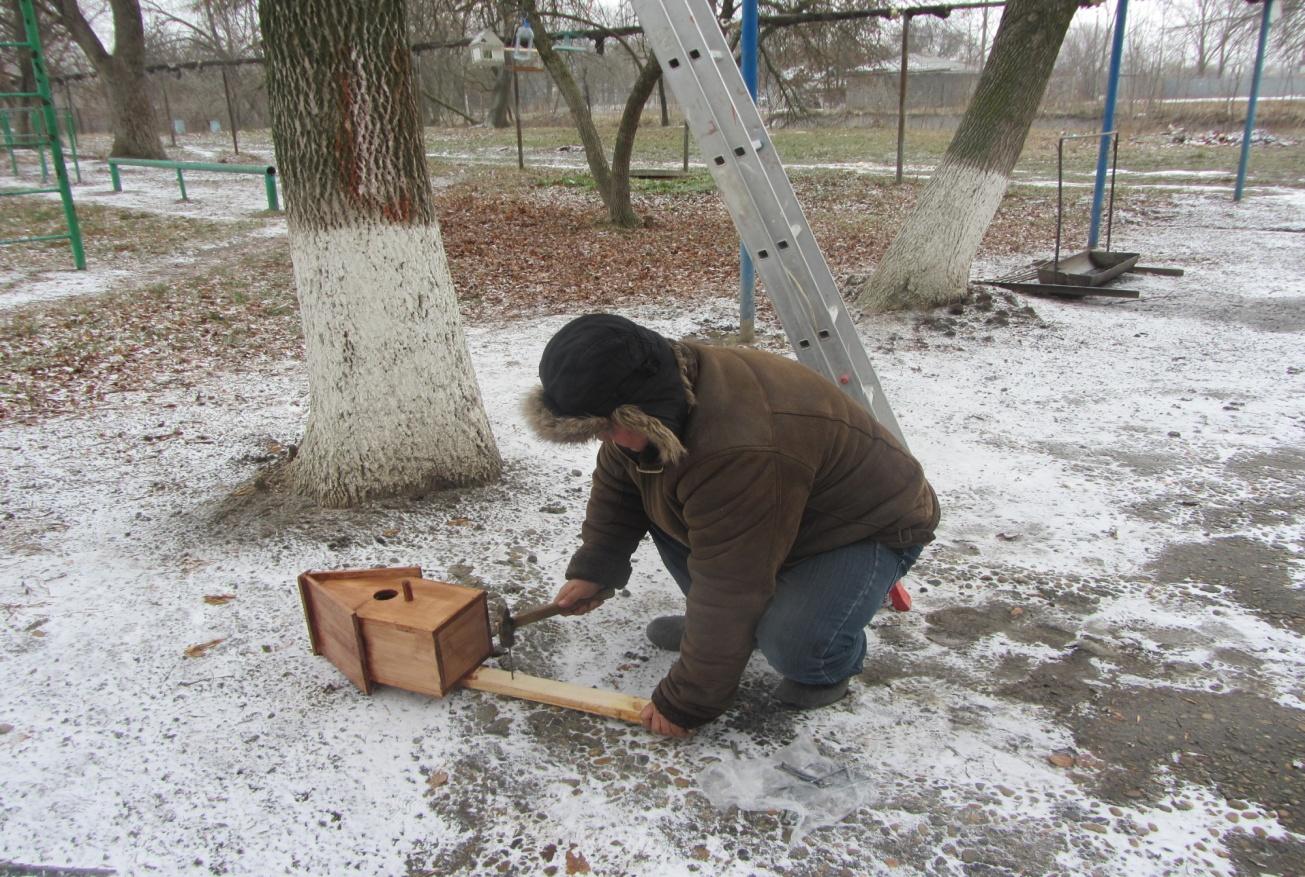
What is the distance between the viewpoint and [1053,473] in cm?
374

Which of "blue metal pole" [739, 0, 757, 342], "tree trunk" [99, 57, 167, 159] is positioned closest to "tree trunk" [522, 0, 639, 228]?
"blue metal pole" [739, 0, 757, 342]

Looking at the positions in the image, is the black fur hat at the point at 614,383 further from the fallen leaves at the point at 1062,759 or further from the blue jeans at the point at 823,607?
the fallen leaves at the point at 1062,759

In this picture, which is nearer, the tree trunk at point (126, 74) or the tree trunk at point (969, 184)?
the tree trunk at point (969, 184)

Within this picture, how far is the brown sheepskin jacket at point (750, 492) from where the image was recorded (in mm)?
1836

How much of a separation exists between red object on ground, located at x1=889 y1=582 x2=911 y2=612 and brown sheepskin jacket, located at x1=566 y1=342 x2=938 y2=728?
528 mm

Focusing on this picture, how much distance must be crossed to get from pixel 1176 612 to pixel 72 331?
21.9 ft

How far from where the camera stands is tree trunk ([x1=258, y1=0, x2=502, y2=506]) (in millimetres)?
2938

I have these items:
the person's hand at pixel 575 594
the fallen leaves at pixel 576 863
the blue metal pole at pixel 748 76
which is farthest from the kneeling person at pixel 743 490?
the blue metal pole at pixel 748 76

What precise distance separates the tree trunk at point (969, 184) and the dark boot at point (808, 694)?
4.37 m

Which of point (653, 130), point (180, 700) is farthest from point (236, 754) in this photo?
point (653, 130)

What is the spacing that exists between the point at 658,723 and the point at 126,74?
60.8 ft

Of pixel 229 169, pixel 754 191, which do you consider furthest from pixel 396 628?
pixel 229 169

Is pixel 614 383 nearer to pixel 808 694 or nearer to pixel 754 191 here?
pixel 808 694

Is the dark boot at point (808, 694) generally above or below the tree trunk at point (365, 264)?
below
